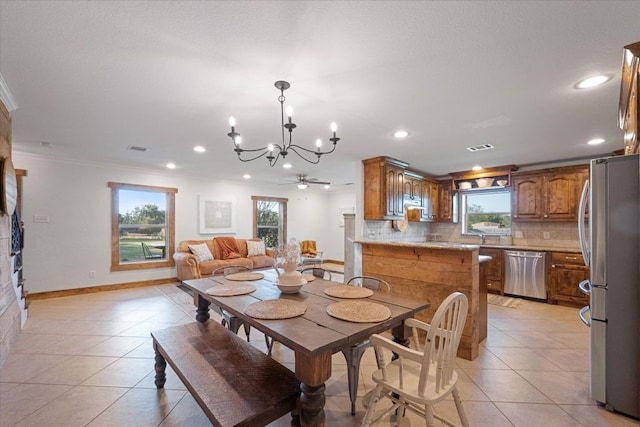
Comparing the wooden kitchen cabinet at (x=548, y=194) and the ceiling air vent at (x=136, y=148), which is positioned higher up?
the ceiling air vent at (x=136, y=148)

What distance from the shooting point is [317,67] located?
1911mm

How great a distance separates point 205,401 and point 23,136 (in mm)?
4347

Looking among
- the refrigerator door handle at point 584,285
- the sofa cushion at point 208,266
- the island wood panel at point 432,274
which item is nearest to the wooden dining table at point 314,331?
the island wood panel at point 432,274

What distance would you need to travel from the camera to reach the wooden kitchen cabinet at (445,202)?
614 cm

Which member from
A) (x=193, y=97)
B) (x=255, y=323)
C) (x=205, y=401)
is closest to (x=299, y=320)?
(x=255, y=323)

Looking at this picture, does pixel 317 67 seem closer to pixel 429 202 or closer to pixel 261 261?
pixel 429 202

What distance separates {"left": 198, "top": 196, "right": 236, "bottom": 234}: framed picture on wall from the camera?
655 cm

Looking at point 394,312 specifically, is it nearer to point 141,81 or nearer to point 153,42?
point 153,42

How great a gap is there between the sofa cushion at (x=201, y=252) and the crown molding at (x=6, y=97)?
3.59m

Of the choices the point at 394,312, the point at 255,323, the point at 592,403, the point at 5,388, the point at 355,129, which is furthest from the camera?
the point at 355,129

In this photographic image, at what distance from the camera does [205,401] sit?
4.49 feet

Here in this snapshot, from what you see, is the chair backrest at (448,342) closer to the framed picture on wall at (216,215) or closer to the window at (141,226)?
the window at (141,226)

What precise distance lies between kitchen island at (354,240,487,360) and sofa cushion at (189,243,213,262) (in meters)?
3.73

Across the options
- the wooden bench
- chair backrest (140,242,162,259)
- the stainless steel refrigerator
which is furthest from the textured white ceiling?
chair backrest (140,242,162,259)
